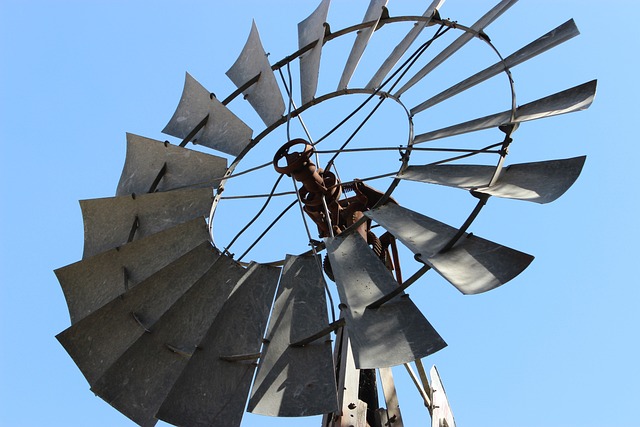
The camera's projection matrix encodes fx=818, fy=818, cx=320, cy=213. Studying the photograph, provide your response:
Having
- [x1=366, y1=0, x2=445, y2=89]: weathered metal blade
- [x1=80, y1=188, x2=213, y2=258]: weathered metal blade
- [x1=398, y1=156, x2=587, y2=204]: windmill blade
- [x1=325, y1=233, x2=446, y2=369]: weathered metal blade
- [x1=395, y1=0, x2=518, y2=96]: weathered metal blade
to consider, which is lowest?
[x1=325, y1=233, x2=446, y2=369]: weathered metal blade

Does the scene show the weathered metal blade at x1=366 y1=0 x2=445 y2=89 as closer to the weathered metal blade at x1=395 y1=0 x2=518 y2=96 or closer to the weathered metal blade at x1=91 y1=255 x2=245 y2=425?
the weathered metal blade at x1=395 y1=0 x2=518 y2=96

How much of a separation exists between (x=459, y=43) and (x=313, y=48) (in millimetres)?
1021

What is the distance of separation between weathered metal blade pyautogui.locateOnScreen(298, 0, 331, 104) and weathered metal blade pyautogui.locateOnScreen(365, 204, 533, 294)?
1.07 meters

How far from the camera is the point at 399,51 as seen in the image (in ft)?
17.1

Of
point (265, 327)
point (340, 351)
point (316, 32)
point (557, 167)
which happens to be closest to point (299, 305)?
point (265, 327)

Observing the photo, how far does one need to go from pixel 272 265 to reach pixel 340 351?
0.71 meters

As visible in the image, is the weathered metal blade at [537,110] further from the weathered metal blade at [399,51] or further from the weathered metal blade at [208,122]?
the weathered metal blade at [208,122]

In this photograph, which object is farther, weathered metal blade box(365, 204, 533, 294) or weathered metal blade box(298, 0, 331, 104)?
weathered metal blade box(298, 0, 331, 104)

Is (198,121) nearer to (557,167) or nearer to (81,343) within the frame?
(81,343)

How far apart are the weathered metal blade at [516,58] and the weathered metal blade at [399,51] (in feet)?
1.27

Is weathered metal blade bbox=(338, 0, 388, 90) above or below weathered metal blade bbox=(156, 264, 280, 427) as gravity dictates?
above

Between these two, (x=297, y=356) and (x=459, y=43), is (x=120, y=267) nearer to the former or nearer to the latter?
(x=297, y=356)

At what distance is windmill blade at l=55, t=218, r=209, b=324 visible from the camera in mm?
4789

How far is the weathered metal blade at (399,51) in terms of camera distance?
5.13 m
